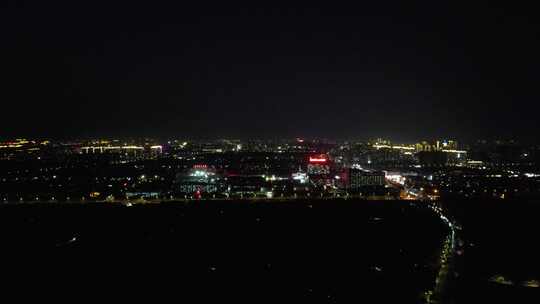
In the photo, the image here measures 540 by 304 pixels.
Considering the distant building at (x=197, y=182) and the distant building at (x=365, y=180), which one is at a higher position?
the distant building at (x=365, y=180)

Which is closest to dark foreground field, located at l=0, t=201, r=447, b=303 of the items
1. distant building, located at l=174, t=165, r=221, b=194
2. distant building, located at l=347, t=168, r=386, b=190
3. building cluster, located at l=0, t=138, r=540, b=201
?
building cluster, located at l=0, t=138, r=540, b=201

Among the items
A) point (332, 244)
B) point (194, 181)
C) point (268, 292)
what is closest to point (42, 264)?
point (268, 292)

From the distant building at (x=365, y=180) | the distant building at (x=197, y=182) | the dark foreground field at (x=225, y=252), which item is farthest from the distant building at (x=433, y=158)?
the dark foreground field at (x=225, y=252)

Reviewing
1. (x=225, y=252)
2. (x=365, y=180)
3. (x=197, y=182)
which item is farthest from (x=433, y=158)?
(x=225, y=252)

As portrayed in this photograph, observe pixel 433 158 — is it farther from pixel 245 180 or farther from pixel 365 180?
pixel 245 180

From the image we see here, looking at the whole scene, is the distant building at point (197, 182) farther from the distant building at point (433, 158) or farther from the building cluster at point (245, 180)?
the distant building at point (433, 158)

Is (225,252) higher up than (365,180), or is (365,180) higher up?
(365,180)

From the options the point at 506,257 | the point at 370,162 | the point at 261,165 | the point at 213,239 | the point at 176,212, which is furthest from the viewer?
the point at 370,162

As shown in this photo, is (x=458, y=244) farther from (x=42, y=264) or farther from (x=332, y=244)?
(x=42, y=264)
